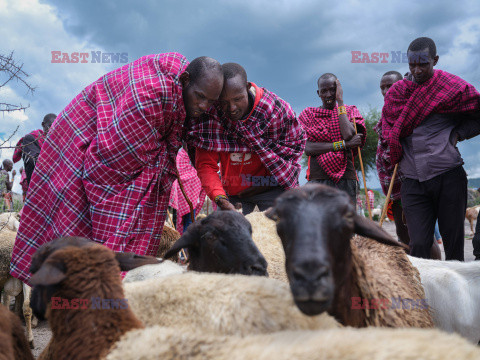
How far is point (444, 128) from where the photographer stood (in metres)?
4.51

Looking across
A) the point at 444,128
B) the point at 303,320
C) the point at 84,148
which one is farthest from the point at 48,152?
the point at 444,128

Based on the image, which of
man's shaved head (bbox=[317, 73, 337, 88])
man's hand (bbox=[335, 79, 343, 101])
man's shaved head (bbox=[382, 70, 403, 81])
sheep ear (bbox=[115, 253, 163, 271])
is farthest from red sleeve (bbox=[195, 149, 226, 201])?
man's shaved head (bbox=[382, 70, 403, 81])

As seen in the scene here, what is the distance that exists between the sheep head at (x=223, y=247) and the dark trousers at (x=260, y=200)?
4.65 ft

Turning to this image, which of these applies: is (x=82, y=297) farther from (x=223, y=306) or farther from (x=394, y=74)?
(x=394, y=74)

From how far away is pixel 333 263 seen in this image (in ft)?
6.34

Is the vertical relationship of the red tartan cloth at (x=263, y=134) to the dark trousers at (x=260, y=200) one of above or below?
above

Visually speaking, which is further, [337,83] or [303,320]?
[337,83]

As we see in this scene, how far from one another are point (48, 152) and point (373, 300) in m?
3.16

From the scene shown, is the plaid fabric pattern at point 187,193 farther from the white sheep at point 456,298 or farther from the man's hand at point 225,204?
the white sheep at point 456,298

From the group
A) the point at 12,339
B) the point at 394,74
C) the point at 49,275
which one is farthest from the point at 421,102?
the point at 12,339

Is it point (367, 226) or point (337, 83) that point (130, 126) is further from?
point (337, 83)

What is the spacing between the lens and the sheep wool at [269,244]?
3839 mm

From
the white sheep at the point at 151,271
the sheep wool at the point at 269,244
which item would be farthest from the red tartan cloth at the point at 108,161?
the sheep wool at the point at 269,244

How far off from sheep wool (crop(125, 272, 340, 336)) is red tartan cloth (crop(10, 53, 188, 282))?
1.55 metres
